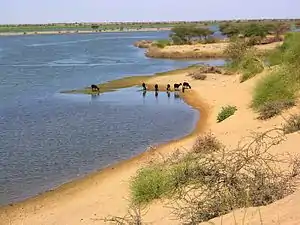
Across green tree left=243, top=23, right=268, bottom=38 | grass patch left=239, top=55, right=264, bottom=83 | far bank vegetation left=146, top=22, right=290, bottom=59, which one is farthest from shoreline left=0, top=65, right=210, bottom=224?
green tree left=243, top=23, right=268, bottom=38

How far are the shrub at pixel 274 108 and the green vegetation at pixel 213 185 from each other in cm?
671

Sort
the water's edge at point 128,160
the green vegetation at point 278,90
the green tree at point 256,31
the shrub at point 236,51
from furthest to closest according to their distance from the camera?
the green tree at point 256,31 → the shrub at point 236,51 → the green vegetation at point 278,90 → the water's edge at point 128,160

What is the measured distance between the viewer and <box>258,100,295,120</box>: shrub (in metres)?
19.6

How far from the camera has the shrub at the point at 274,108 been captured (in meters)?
19.6

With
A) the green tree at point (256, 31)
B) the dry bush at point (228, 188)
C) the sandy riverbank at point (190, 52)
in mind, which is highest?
the dry bush at point (228, 188)

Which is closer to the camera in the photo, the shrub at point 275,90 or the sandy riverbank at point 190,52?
the shrub at point 275,90

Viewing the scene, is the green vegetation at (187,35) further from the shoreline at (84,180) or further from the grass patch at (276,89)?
the shoreline at (84,180)

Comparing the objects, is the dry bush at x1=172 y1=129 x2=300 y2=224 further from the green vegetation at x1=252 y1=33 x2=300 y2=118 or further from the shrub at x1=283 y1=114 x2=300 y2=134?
the green vegetation at x1=252 y1=33 x2=300 y2=118

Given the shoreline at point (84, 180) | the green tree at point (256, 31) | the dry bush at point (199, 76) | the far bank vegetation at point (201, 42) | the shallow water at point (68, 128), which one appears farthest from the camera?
the green tree at point (256, 31)

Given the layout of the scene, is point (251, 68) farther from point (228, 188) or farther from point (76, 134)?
point (228, 188)

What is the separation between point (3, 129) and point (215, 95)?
1292 cm

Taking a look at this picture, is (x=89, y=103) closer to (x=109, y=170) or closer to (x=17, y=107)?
(x=17, y=107)

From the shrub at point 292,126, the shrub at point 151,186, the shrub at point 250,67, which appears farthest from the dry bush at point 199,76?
the shrub at point 151,186

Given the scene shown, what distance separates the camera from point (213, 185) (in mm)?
9555
